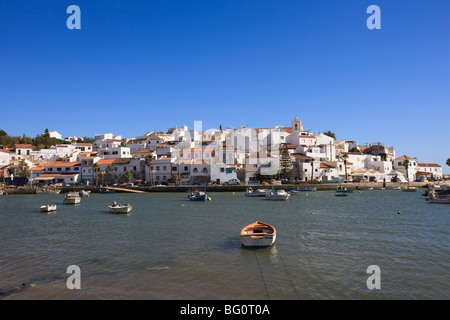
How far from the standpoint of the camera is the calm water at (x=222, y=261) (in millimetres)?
11812

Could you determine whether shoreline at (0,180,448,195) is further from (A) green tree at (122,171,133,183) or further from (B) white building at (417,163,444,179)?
(B) white building at (417,163,444,179)

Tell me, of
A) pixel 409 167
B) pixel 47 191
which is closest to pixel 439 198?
pixel 409 167

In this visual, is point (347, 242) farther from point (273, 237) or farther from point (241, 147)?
point (241, 147)

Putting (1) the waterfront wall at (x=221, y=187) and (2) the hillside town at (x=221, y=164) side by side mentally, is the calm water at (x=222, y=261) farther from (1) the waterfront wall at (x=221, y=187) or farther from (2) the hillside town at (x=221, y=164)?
(2) the hillside town at (x=221, y=164)

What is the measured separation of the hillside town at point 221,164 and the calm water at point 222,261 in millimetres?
55968

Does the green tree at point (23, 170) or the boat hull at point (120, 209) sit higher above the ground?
the green tree at point (23, 170)

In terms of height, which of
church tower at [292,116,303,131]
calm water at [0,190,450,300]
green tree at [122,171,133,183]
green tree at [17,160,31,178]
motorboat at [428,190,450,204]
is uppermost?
church tower at [292,116,303,131]

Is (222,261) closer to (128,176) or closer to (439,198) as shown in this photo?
(439,198)

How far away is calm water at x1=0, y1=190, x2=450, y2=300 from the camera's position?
38.8 feet

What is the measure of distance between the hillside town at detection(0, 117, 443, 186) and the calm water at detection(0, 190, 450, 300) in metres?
56.0

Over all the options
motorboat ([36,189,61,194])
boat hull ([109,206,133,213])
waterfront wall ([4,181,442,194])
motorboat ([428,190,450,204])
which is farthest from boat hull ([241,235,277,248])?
motorboat ([36,189,61,194])

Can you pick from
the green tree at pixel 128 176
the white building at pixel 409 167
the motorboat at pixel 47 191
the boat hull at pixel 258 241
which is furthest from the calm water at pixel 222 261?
the white building at pixel 409 167

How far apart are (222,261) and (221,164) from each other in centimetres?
6643
